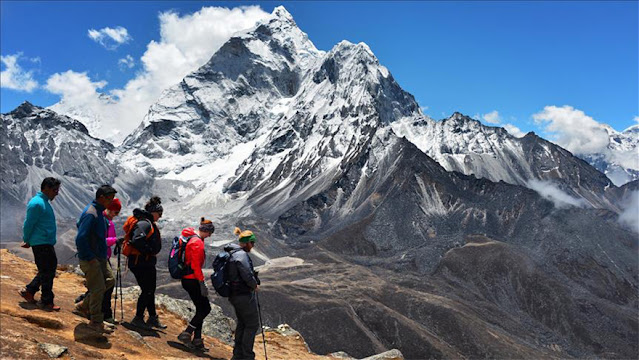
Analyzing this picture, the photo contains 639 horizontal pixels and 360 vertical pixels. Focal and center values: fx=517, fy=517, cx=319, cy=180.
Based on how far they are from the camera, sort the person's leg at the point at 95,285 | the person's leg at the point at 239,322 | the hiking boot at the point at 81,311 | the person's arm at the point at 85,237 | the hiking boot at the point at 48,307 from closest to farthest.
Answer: the person's arm at the point at 85,237
the person's leg at the point at 95,285
the person's leg at the point at 239,322
the hiking boot at the point at 48,307
the hiking boot at the point at 81,311

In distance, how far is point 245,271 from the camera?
411 inches

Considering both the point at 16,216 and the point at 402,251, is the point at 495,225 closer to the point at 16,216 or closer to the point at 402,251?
the point at 402,251

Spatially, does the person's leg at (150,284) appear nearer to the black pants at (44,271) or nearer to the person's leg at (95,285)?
the person's leg at (95,285)

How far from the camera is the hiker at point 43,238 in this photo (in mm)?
10938

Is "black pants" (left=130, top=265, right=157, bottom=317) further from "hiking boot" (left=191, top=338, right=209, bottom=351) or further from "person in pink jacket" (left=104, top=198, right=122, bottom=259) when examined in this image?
"hiking boot" (left=191, top=338, right=209, bottom=351)

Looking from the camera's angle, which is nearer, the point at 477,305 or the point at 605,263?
the point at 477,305

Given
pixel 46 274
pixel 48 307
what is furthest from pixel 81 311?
pixel 46 274

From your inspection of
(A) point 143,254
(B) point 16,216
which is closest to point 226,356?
(A) point 143,254

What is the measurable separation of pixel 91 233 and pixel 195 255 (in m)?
2.15

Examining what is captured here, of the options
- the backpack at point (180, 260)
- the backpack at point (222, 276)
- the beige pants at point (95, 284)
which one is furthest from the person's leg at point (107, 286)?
the backpack at point (222, 276)

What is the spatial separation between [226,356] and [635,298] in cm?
14022

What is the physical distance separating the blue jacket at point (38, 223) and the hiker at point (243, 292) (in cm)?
390

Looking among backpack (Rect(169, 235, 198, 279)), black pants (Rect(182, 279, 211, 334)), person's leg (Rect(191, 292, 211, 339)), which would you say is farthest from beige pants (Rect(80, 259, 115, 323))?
person's leg (Rect(191, 292, 211, 339))

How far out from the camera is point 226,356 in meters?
12.5
